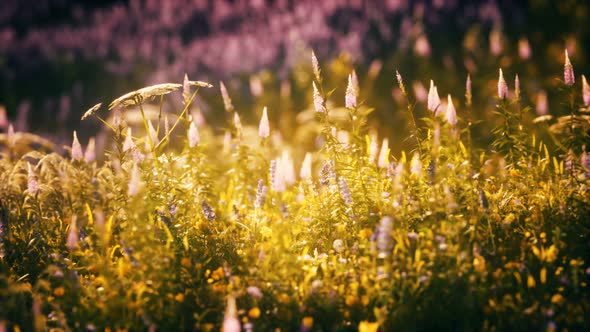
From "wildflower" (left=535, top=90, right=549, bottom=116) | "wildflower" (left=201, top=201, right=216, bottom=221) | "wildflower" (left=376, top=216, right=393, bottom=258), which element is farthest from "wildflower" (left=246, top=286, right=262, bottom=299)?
"wildflower" (left=535, top=90, right=549, bottom=116)

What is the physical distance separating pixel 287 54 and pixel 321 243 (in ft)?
24.4

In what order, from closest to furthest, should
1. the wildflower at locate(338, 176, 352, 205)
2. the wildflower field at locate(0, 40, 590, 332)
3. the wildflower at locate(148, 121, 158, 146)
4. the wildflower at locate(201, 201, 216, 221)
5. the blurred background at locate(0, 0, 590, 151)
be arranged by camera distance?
the wildflower field at locate(0, 40, 590, 332), the wildflower at locate(338, 176, 352, 205), the wildflower at locate(201, 201, 216, 221), the wildflower at locate(148, 121, 158, 146), the blurred background at locate(0, 0, 590, 151)

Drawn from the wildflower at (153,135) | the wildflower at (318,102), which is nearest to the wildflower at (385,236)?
the wildflower at (318,102)

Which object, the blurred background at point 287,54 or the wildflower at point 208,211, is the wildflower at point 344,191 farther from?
the blurred background at point 287,54

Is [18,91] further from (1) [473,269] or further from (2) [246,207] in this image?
(1) [473,269]

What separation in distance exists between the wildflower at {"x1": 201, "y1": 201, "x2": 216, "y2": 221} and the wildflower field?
0.04 ft

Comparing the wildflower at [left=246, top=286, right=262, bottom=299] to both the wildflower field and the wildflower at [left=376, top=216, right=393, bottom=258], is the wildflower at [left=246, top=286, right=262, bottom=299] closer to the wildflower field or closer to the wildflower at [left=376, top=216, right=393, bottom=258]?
the wildflower field

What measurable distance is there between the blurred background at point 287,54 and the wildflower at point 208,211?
3.07 m

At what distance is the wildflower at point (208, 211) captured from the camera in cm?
338

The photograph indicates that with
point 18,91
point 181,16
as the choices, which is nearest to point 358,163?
point 18,91

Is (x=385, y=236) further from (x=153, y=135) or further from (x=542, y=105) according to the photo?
(x=542, y=105)

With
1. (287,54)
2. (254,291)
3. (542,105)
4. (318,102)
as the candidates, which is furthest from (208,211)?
(287,54)

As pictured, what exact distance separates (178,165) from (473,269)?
2446 millimetres

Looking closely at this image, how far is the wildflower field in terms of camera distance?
257 centimetres
